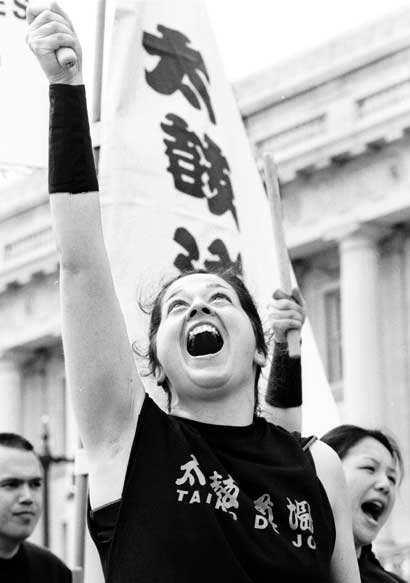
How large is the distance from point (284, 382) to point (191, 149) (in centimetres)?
302

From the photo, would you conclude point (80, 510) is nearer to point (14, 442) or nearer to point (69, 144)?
point (14, 442)

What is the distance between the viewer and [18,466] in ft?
19.5

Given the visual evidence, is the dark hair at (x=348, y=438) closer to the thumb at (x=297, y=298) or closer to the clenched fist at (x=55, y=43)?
the thumb at (x=297, y=298)

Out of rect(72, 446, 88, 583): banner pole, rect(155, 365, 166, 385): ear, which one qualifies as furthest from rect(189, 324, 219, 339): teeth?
rect(72, 446, 88, 583): banner pole

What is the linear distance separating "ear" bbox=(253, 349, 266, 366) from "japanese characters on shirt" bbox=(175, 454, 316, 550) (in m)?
0.34

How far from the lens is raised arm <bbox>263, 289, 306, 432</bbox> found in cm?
359

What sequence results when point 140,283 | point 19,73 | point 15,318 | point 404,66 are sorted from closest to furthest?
point 140,283
point 19,73
point 404,66
point 15,318

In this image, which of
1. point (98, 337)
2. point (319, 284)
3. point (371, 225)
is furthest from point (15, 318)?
point (98, 337)

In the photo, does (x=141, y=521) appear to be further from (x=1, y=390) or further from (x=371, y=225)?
(x=1, y=390)

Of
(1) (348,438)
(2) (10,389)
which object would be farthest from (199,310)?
(2) (10,389)

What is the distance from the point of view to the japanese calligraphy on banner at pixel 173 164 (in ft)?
19.5

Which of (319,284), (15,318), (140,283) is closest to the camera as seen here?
(140,283)

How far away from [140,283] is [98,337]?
255 centimetres

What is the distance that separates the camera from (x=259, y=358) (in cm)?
343
